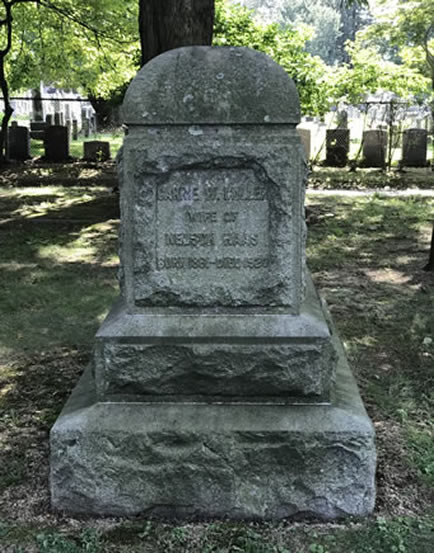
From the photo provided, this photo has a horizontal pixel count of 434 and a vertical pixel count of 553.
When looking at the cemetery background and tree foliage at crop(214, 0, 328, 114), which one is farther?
tree foliage at crop(214, 0, 328, 114)

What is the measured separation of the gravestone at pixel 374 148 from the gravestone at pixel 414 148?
0.62 m

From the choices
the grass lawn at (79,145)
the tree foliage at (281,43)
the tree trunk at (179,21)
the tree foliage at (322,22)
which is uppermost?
the tree foliage at (322,22)

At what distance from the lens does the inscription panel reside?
3.35m

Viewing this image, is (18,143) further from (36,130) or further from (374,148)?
(374,148)

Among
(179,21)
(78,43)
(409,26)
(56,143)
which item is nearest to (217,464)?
(179,21)

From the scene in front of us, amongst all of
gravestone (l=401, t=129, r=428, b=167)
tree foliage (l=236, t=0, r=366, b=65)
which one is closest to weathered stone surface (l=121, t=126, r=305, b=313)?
gravestone (l=401, t=129, r=428, b=167)

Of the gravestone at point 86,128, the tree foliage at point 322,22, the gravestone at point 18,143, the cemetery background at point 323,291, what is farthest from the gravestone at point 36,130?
the tree foliage at point 322,22

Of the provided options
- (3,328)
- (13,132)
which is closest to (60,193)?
(13,132)

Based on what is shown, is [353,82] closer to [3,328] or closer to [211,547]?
[3,328]

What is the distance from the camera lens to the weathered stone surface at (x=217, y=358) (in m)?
3.34

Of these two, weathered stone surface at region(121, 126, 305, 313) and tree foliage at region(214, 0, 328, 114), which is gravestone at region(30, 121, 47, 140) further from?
weathered stone surface at region(121, 126, 305, 313)

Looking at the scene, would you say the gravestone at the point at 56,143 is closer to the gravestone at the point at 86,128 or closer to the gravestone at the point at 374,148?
the gravestone at the point at 374,148

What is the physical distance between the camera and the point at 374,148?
19156mm

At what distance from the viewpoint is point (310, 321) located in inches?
134
